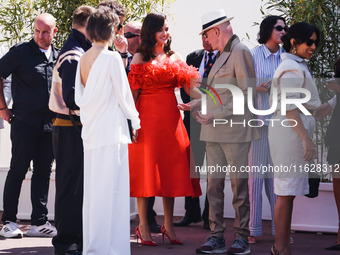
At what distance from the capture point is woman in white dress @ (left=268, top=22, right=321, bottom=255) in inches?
184

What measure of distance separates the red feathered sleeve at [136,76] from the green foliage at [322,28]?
1.60m

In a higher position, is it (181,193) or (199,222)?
(181,193)

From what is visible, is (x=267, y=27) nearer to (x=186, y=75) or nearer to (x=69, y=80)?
(x=186, y=75)

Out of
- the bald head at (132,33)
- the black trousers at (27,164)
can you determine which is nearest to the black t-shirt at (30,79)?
the black trousers at (27,164)

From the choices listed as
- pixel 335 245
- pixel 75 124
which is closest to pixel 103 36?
pixel 75 124

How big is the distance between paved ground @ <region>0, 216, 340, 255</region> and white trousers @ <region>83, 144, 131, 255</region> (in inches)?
28.9

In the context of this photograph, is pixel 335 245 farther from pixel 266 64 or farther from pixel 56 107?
pixel 56 107

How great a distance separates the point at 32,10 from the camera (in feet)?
24.4

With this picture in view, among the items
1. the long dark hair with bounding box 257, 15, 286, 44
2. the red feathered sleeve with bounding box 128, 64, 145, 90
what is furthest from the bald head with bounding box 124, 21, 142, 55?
the long dark hair with bounding box 257, 15, 286, 44

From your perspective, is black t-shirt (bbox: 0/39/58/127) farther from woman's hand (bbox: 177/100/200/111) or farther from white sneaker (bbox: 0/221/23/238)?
woman's hand (bbox: 177/100/200/111)

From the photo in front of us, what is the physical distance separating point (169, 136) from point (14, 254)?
1.51 meters

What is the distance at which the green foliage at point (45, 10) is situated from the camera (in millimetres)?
7203

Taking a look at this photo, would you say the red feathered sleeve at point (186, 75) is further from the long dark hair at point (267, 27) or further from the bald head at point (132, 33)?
the bald head at point (132, 33)

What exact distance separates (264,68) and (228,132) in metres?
0.87
